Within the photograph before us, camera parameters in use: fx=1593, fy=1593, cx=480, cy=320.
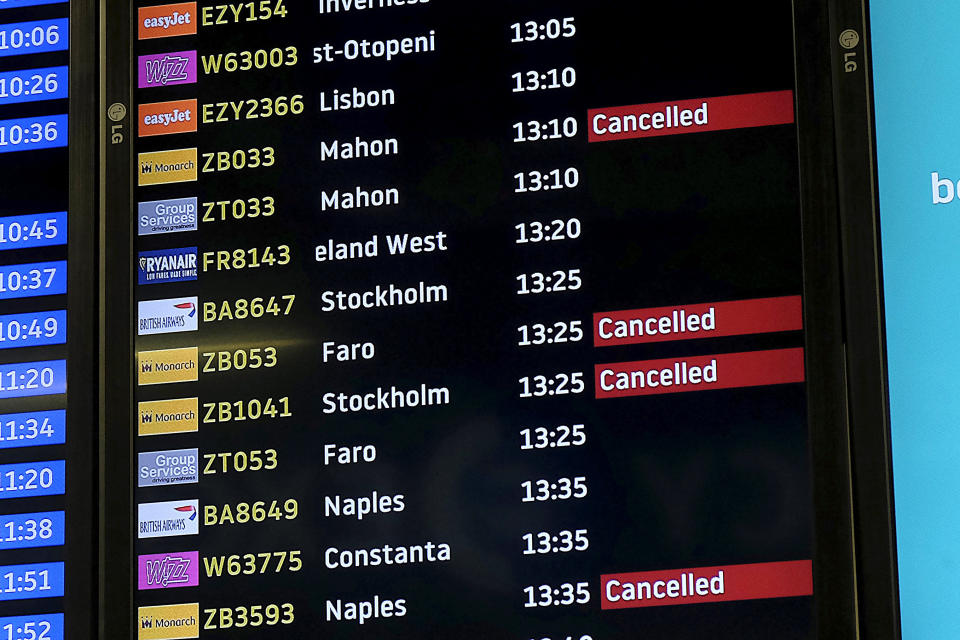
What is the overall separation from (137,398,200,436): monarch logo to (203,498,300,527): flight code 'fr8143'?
6.4 inches

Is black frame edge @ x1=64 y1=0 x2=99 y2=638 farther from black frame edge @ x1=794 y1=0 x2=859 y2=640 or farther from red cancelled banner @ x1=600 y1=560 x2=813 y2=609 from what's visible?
black frame edge @ x1=794 y1=0 x2=859 y2=640

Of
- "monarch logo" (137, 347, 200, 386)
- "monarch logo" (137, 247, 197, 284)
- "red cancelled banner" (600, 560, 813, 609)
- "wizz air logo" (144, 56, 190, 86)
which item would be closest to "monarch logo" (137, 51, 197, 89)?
"wizz air logo" (144, 56, 190, 86)

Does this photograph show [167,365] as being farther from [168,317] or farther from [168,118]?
[168,118]

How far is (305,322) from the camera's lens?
2.99 meters

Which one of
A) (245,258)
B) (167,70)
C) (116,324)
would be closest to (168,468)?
(116,324)

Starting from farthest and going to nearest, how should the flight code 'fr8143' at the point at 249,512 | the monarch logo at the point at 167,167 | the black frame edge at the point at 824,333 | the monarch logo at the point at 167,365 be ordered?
the monarch logo at the point at 167,167 → the monarch logo at the point at 167,365 → the flight code 'fr8143' at the point at 249,512 → the black frame edge at the point at 824,333

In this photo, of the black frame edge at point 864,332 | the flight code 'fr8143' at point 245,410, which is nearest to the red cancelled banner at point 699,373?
the black frame edge at point 864,332

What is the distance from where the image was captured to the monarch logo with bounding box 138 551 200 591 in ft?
9.57

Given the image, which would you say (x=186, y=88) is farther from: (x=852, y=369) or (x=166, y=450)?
(x=852, y=369)

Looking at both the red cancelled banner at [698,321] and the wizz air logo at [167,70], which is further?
the wizz air logo at [167,70]

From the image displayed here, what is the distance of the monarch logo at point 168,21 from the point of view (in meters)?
3.21

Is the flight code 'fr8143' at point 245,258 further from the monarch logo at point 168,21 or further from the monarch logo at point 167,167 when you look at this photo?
the monarch logo at point 168,21

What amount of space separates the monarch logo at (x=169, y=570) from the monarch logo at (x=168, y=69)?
0.94 m

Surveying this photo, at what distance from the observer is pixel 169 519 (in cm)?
296
